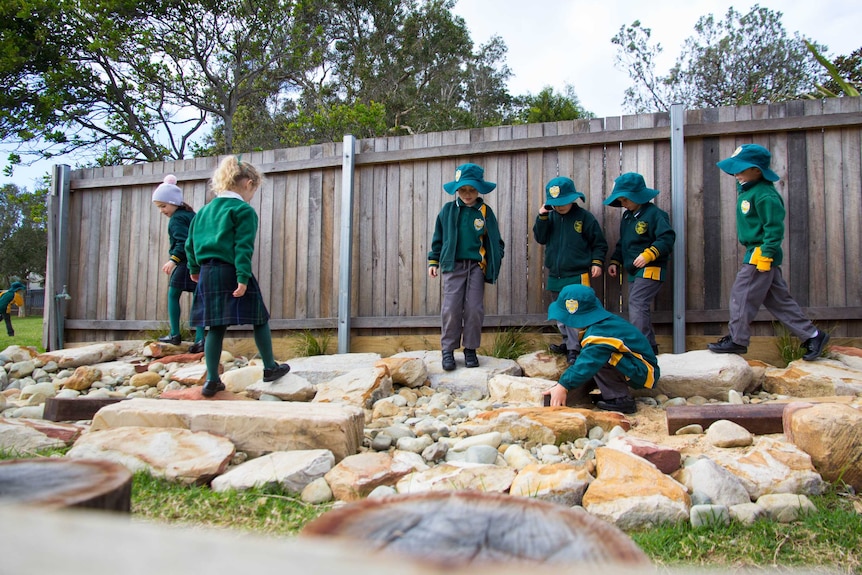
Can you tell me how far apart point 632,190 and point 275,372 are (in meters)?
3.10

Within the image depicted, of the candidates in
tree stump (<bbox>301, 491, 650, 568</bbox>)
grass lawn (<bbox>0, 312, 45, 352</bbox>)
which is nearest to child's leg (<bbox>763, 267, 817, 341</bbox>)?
tree stump (<bbox>301, 491, 650, 568</bbox>)

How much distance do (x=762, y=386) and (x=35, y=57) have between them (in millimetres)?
14412

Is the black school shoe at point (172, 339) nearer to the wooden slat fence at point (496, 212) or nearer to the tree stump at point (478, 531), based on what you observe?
the wooden slat fence at point (496, 212)

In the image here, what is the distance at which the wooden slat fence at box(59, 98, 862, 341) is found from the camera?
15.5 feet

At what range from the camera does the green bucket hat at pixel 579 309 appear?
12.6ft

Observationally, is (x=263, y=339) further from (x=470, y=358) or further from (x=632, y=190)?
(x=632, y=190)

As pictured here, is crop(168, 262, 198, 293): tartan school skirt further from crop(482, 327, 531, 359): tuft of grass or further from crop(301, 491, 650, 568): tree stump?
crop(301, 491, 650, 568): tree stump

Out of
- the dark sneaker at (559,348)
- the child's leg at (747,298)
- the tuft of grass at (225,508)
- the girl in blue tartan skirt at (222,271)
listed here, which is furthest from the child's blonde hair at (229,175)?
the child's leg at (747,298)

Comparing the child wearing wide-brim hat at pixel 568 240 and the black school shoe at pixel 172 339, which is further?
the black school shoe at pixel 172 339

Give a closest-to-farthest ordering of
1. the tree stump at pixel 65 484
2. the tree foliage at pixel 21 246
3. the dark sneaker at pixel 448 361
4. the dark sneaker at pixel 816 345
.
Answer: the tree stump at pixel 65 484, the dark sneaker at pixel 816 345, the dark sneaker at pixel 448 361, the tree foliage at pixel 21 246

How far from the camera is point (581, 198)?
4.88 meters

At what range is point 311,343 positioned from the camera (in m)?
5.46

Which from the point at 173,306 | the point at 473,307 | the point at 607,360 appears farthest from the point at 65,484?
the point at 173,306

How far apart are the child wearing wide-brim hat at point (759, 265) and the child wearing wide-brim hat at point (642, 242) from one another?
1.70 feet
